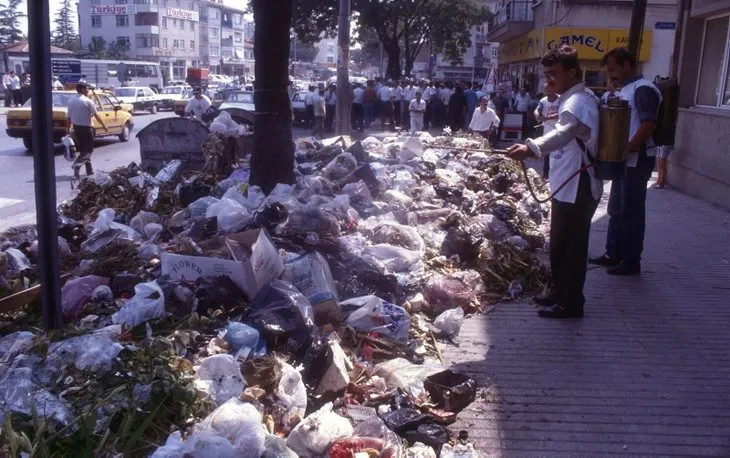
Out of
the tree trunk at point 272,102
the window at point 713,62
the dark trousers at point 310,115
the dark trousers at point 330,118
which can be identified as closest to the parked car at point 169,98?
the dark trousers at point 310,115

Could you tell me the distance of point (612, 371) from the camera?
4316mm

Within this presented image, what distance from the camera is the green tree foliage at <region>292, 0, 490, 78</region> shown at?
41.4m

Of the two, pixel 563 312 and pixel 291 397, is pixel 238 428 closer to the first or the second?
pixel 291 397

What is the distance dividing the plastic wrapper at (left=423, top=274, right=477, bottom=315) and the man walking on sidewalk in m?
1.63

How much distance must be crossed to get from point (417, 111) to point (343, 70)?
10.8 ft

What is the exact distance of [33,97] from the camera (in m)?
3.59

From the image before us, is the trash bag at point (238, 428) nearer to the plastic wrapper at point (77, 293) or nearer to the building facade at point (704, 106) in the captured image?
the plastic wrapper at point (77, 293)

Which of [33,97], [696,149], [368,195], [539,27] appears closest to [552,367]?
[33,97]

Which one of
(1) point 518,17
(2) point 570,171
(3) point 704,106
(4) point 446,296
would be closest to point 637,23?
(3) point 704,106

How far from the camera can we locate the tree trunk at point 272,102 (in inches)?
298

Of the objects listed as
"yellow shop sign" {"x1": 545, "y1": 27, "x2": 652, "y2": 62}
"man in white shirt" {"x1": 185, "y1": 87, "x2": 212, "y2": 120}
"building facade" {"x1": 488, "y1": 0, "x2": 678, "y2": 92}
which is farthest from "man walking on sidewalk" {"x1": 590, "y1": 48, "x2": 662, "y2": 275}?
"yellow shop sign" {"x1": 545, "y1": 27, "x2": 652, "y2": 62}

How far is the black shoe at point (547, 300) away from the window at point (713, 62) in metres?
7.09

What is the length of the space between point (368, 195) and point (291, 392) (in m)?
4.58

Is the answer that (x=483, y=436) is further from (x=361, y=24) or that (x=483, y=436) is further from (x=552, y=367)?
(x=361, y=24)
